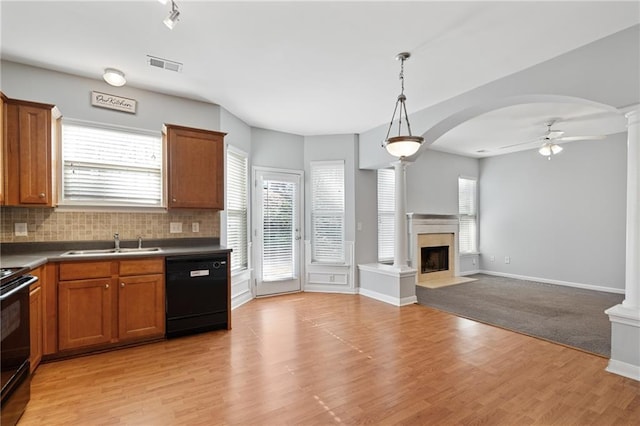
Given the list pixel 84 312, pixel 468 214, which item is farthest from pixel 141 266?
pixel 468 214

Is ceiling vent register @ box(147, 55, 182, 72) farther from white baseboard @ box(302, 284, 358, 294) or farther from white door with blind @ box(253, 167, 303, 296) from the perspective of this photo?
white baseboard @ box(302, 284, 358, 294)

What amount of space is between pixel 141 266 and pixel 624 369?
4.46 m

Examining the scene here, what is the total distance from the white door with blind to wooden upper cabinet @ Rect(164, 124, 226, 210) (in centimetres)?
117

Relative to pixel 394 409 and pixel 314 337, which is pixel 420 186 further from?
pixel 394 409

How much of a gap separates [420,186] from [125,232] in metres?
5.36

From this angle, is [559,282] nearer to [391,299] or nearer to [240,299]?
[391,299]

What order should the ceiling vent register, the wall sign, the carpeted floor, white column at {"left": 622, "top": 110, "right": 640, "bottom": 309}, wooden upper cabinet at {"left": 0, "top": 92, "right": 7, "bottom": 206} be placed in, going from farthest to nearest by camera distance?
the carpeted floor, the wall sign, the ceiling vent register, wooden upper cabinet at {"left": 0, "top": 92, "right": 7, "bottom": 206}, white column at {"left": 622, "top": 110, "right": 640, "bottom": 309}

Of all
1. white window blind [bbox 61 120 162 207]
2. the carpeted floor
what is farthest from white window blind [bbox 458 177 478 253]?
white window blind [bbox 61 120 162 207]

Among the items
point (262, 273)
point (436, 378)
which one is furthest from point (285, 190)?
point (436, 378)

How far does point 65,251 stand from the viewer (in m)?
3.16

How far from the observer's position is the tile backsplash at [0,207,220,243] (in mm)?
3053

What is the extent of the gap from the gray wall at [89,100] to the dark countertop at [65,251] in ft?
4.48

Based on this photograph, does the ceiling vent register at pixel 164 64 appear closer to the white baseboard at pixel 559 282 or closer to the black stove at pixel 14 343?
the black stove at pixel 14 343

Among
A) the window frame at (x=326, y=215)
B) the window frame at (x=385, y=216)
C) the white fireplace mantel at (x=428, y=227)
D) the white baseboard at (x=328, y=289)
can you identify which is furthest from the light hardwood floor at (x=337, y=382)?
the white fireplace mantel at (x=428, y=227)
